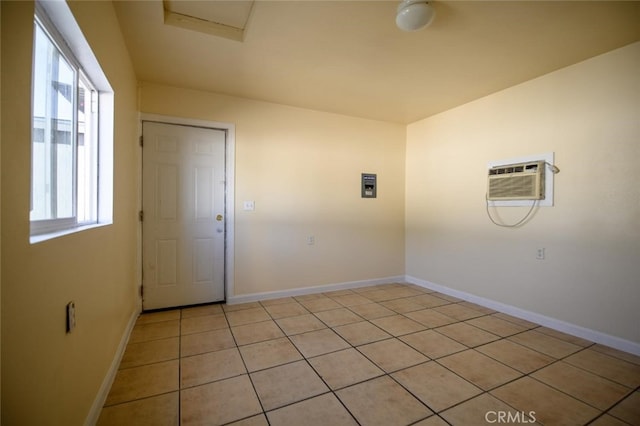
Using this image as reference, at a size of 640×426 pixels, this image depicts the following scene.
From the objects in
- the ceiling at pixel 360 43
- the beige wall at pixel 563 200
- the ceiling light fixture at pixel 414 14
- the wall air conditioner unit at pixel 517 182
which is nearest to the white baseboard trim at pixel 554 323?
the beige wall at pixel 563 200

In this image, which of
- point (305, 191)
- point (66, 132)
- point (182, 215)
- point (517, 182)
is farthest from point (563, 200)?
point (182, 215)

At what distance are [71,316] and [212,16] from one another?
2.16m

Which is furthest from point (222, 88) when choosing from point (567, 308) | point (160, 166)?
point (567, 308)

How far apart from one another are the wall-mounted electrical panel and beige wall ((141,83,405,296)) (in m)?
0.08

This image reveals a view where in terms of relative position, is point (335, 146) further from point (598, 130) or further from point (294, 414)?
point (294, 414)

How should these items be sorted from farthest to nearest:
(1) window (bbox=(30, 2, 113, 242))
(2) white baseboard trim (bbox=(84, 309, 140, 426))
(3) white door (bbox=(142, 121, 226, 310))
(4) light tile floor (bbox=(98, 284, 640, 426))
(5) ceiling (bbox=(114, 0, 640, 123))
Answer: (3) white door (bbox=(142, 121, 226, 310)), (5) ceiling (bbox=(114, 0, 640, 123)), (4) light tile floor (bbox=(98, 284, 640, 426)), (2) white baseboard trim (bbox=(84, 309, 140, 426)), (1) window (bbox=(30, 2, 113, 242))

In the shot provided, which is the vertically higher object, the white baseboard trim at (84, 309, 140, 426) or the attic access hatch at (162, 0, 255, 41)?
the attic access hatch at (162, 0, 255, 41)

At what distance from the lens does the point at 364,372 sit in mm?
2070

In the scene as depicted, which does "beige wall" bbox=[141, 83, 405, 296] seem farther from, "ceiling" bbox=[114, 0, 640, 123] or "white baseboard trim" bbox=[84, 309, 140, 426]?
"white baseboard trim" bbox=[84, 309, 140, 426]

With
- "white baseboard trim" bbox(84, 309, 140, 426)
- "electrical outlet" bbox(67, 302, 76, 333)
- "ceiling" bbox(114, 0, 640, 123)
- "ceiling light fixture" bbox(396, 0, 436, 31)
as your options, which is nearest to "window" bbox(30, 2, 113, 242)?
"electrical outlet" bbox(67, 302, 76, 333)

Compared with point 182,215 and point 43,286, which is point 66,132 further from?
point 182,215

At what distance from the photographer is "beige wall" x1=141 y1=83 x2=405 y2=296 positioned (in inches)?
139

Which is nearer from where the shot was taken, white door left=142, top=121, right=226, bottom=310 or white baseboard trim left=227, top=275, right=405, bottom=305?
white door left=142, top=121, right=226, bottom=310

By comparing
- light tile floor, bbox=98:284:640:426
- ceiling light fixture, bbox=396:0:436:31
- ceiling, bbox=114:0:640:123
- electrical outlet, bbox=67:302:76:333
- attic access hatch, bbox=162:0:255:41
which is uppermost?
attic access hatch, bbox=162:0:255:41
